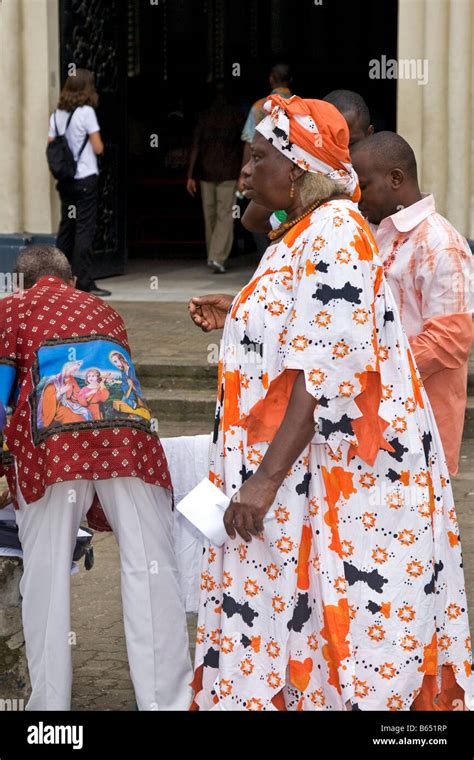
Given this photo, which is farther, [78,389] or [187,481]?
[187,481]

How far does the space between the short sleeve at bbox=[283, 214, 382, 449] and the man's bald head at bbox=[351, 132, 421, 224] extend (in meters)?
0.97

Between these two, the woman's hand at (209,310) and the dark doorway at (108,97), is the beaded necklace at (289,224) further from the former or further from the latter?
the dark doorway at (108,97)

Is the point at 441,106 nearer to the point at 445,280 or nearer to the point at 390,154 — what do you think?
the point at 390,154

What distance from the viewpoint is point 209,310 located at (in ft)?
13.4

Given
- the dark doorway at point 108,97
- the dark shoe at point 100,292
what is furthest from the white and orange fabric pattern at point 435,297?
the dark doorway at point 108,97

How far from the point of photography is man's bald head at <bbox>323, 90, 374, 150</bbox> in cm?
519

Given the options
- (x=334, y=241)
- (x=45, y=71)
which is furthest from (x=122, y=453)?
(x=45, y=71)

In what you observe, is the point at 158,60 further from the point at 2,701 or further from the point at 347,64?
the point at 2,701

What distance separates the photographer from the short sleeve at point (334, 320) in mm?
3424

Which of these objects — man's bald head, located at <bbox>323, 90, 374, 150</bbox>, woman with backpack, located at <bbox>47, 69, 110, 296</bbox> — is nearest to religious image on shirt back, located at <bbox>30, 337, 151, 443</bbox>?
man's bald head, located at <bbox>323, 90, 374, 150</bbox>

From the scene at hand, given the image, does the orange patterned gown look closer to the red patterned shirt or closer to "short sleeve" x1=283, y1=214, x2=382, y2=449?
"short sleeve" x1=283, y1=214, x2=382, y2=449

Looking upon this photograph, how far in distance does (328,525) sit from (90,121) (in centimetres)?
789

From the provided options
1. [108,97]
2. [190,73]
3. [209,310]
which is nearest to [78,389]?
[209,310]

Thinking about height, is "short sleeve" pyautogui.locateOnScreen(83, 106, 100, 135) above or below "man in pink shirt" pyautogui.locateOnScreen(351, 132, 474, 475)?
above
